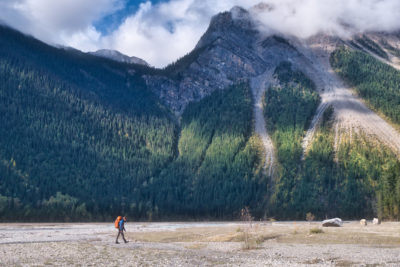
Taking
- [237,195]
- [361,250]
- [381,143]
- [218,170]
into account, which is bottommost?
[361,250]

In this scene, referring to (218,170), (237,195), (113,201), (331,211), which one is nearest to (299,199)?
(331,211)

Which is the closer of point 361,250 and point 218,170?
point 361,250

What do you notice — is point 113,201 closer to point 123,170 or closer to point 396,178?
point 123,170

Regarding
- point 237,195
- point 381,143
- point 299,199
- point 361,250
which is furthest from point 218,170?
point 361,250

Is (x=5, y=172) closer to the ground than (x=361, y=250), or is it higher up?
higher up

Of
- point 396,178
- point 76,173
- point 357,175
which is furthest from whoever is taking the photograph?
point 76,173

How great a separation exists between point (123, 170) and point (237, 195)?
186ft

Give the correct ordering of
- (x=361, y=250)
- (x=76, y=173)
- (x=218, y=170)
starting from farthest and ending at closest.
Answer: (x=218, y=170)
(x=76, y=173)
(x=361, y=250)

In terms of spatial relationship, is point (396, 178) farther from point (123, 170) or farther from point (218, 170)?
point (123, 170)

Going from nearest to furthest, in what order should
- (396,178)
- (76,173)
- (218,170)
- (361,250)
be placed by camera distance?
(361,250) < (396,178) < (76,173) < (218,170)

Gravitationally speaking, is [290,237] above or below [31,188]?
below

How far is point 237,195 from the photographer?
170625 millimetres

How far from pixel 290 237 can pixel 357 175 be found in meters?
123

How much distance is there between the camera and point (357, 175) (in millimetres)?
164500
